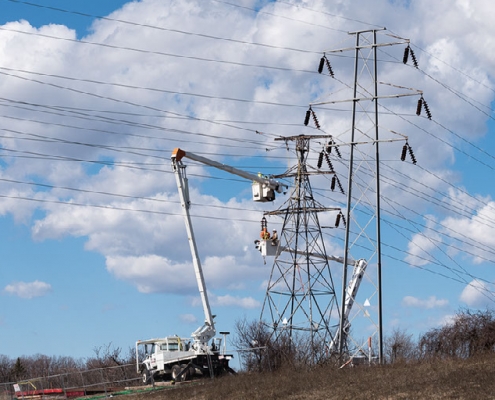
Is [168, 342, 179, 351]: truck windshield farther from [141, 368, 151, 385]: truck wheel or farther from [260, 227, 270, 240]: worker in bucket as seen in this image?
[260, 227, 270, 240]: worker in bucket

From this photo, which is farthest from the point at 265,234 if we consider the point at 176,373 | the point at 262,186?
the point at 176,373

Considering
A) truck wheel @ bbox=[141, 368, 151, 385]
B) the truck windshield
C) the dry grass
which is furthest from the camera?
truck wheel @ bbox=[141, 368, 151, 385]

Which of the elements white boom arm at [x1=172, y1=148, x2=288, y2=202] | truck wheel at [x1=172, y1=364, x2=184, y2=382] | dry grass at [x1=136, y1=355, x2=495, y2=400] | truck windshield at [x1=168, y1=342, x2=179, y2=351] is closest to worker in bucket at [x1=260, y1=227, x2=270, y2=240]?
white boom arm at [x1=172, y1=148, x2=288, y2=202]

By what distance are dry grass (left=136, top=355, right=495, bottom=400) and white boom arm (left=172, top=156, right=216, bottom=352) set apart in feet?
14.4

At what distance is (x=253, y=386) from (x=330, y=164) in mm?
17172

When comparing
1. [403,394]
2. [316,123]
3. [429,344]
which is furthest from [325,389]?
[429,344]

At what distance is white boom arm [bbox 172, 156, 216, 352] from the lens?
5069 cm

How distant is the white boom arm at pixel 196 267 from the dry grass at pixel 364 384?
440cm

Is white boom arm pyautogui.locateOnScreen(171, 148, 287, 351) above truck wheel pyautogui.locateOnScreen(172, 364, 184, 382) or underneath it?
above

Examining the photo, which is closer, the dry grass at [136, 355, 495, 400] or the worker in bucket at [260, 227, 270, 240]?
the dry grass at [136, 355, 495, 400]

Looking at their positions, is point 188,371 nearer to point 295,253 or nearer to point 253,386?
point 253,386

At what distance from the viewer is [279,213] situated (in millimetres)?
61125

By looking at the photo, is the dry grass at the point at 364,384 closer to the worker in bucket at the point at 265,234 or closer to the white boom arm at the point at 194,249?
the white boom arm at the point at 194,249

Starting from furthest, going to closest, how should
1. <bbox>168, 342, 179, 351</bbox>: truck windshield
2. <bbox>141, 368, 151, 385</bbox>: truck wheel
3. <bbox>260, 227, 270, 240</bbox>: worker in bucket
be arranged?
1. <bbox>260, 227, 270, 240</bbox>: worker in bucket
2. <bbox>141, 368, 151, 385</bbox>: truck wheel
3. <bbox>168, 342, 179, 351</bbox>: truck windshield
